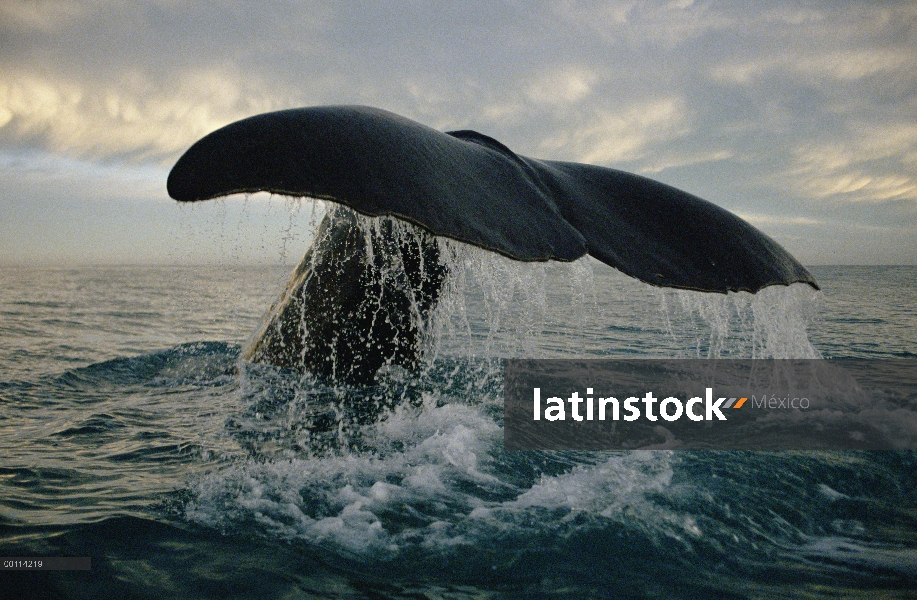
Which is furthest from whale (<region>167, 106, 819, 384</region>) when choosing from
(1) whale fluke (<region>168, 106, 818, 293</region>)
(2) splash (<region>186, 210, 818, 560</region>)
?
(2) splash (<region>186, 210, 818, 560</region>)

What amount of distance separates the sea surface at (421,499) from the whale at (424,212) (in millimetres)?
239

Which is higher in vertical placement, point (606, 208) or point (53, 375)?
point (606, 208)

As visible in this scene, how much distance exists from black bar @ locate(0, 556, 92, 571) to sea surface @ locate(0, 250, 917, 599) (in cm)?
5

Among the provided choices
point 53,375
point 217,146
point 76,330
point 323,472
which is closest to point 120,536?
point 323,472

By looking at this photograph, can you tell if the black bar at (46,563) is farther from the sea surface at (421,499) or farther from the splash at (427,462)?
the splash at (427,462)

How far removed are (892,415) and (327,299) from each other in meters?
5.18

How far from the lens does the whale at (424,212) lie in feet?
4.88

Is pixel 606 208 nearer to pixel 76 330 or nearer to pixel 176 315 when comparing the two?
pixel 76 330

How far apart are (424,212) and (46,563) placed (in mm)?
2406

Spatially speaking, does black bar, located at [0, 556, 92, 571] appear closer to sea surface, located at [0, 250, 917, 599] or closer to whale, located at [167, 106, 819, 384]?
sea surface, located at [0, 250, 917, 599]

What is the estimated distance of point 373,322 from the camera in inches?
154

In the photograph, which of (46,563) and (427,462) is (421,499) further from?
(46,563)

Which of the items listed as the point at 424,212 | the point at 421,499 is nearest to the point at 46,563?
the point at 421,499

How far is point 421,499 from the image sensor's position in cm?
323
